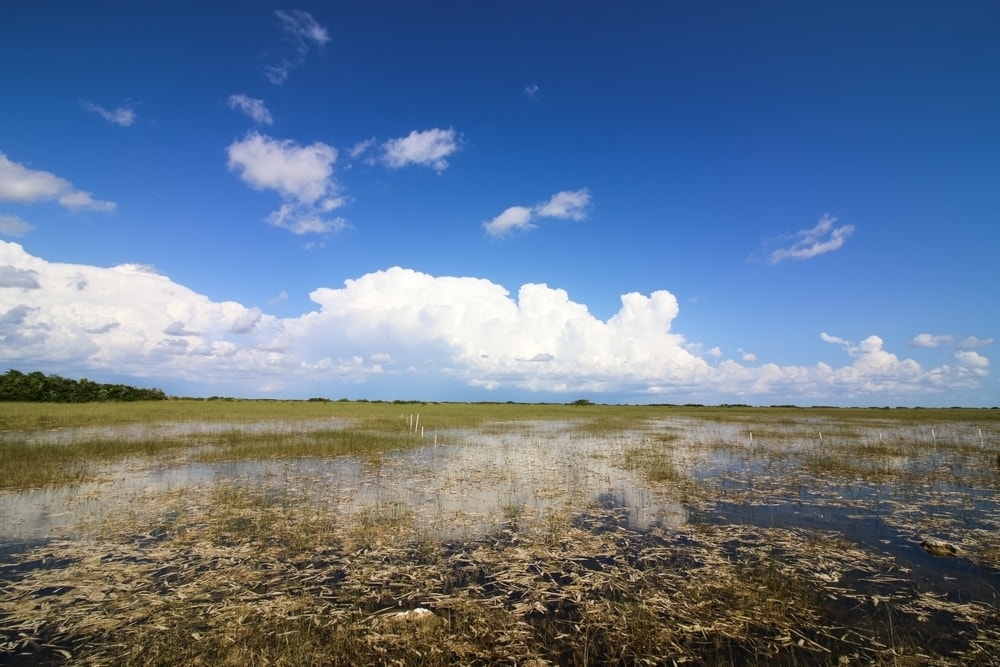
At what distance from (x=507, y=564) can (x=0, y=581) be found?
8.96m

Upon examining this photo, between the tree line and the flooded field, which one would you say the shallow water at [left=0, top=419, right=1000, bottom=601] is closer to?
the flooded field

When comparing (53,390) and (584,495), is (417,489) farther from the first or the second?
(53,390)

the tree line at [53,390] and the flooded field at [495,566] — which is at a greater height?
the tree line at [53,390]

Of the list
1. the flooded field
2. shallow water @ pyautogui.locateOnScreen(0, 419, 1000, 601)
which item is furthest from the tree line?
the flooded field

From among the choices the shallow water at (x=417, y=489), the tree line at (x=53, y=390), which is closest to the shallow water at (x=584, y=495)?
the shallow water at (x=417, y=489)

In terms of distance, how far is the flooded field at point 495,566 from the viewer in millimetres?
6449

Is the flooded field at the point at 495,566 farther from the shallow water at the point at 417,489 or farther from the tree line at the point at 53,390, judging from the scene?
the tree line at the point at 53,390

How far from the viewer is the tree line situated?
60906 millimetres

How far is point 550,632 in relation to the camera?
6816mm

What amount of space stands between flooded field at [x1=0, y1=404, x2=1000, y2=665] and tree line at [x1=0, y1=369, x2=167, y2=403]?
57320mm

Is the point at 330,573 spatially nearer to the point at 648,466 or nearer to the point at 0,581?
the point at 0,581

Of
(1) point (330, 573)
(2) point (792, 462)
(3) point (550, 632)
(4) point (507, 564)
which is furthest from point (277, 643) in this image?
(2) point (792, 462)

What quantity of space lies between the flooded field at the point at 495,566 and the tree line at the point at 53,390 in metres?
57.3

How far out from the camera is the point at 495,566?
9.27 meters
